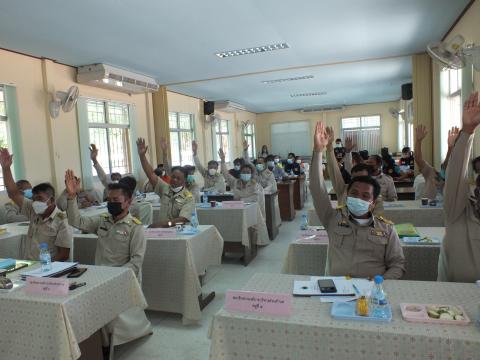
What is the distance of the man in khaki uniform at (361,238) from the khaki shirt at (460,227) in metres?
0.26

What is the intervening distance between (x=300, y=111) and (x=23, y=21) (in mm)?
12945

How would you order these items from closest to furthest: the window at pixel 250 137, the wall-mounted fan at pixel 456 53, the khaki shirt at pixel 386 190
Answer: the wall-mounted fan at pixel 456 53 < the khaki shirt at pixel 386 190 < the window at pixel 250 137

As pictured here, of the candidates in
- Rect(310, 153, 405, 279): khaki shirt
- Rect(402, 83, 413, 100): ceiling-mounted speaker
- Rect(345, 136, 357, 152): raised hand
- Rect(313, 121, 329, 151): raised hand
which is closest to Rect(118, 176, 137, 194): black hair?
Rect(313, 121, 329, 151): raised hand

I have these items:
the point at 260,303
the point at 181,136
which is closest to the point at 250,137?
the point at 181,136

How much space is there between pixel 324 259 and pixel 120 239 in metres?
1.55

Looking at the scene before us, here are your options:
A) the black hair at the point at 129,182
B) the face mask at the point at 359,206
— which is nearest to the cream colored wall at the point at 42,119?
the black hair at the point at 129,182

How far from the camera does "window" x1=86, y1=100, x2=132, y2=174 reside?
23.0 ft

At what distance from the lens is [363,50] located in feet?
21.1

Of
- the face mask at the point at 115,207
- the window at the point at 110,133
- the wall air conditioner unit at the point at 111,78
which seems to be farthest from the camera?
the window at the point at 110,133

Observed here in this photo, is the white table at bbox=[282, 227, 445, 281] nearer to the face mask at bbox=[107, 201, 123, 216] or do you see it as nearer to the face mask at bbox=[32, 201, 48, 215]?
the face mask at bbox=[107, 201, 123, 216]

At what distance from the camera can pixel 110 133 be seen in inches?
294

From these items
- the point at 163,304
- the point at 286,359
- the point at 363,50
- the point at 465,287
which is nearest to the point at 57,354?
the point at 286,359

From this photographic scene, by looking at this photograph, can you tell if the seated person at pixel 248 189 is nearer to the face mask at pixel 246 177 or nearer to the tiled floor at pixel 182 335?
the face mask at pixel 246 177

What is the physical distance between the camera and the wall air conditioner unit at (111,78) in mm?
6191
